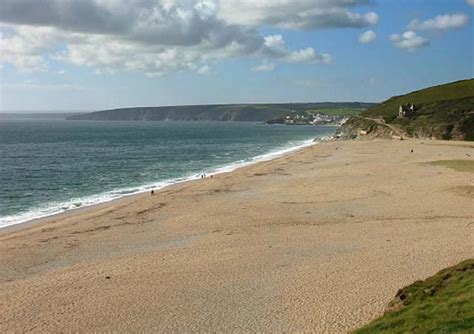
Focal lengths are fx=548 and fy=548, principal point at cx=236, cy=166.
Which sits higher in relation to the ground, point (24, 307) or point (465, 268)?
point (465, 268)

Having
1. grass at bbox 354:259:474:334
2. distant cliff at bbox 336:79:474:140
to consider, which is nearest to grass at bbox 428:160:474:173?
grass at bbox 354:259:474:334

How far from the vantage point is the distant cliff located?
332ft

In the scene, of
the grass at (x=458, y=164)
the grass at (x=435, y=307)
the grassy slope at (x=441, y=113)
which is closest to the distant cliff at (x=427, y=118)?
the grassy slope at (x=441, y=113)

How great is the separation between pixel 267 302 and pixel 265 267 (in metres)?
3.62

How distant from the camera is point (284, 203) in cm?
3459

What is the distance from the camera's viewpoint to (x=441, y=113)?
10931cm

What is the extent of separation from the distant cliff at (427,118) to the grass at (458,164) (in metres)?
44.5

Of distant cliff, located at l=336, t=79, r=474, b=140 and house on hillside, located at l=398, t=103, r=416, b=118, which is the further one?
house on hillside, located at l=398, t=103, r=416, b=118

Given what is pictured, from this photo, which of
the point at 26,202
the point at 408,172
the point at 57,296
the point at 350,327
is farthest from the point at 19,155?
the point at 350,327

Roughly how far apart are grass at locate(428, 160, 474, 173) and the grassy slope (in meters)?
44.2

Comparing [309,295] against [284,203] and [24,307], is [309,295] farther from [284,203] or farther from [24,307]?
[284,203]

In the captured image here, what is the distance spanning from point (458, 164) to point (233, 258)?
3839cm

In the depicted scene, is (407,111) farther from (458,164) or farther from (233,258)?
(233,258)

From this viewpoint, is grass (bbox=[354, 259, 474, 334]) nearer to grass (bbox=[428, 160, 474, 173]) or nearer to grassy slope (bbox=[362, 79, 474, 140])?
grass (bbox=[428, 160, 474, 173])
